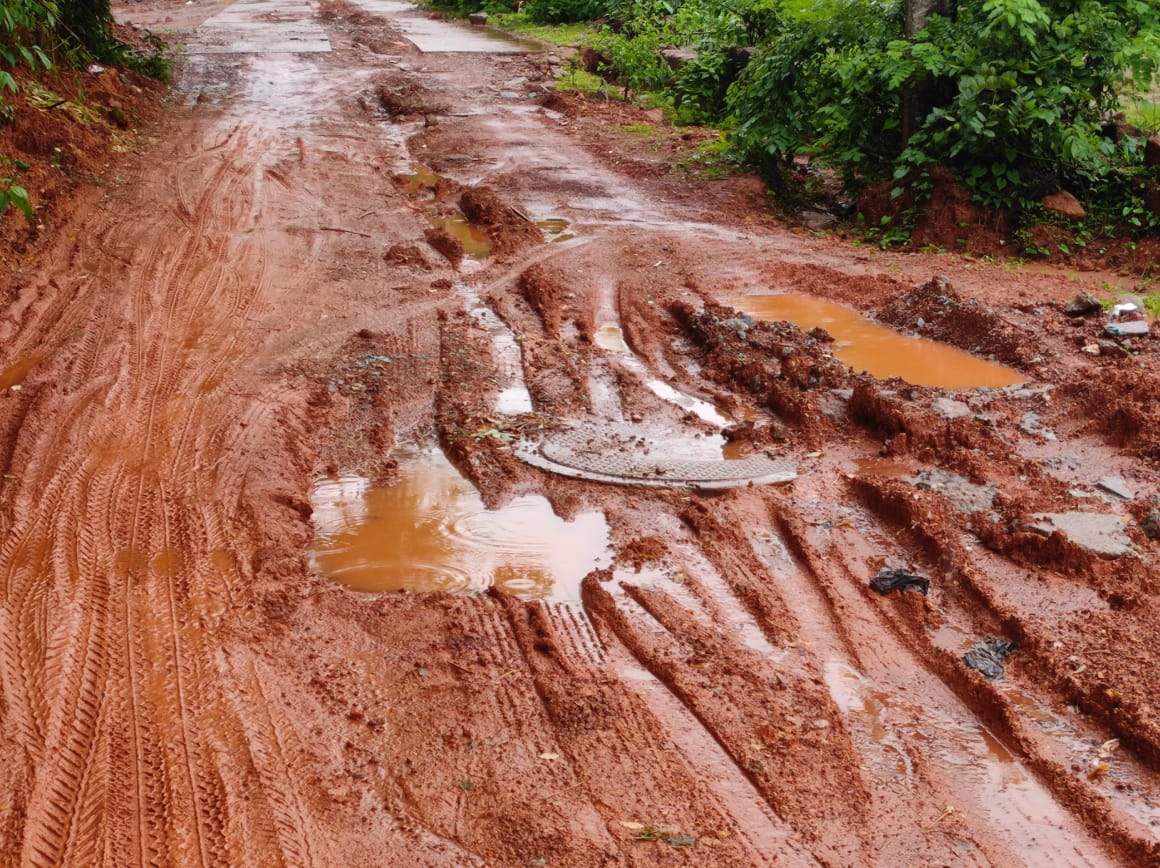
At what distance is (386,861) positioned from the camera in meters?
3.13

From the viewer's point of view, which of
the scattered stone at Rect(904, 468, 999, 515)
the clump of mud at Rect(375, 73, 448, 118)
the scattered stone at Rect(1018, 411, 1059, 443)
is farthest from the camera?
the clump of mud at Rect(375, 73, 448, 118)

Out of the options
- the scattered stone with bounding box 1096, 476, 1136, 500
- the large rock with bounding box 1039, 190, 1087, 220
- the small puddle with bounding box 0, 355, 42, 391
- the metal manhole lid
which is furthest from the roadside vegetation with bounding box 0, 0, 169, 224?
the large rock with bounding box 1039, 190, 1087, 220

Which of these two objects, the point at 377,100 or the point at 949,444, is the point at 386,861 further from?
the point at 377,100

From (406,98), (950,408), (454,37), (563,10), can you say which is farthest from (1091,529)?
(563,10)

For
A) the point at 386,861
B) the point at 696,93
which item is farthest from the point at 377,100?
the point at 386,861

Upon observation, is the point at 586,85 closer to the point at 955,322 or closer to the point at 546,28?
the point at 546,28

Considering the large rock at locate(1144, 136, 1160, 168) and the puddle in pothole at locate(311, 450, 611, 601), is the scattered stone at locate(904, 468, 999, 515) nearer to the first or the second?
the puddle in pothole at locate(311, 450, 611, 601)

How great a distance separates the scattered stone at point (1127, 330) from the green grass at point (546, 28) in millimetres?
14929

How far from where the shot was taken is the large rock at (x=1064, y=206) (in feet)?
29.9

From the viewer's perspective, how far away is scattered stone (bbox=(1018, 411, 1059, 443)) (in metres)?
5.81

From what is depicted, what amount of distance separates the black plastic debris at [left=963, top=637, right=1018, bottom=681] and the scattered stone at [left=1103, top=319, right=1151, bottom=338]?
11.8ft

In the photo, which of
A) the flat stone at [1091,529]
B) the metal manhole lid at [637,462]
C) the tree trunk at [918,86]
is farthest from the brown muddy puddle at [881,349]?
the tree trunk at [918,86]

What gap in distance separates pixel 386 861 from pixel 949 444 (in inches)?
152

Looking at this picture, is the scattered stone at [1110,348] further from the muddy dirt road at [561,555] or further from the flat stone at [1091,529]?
the flat stone at [1091,529]
